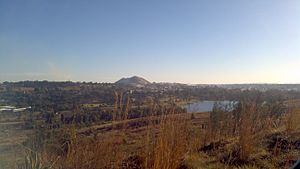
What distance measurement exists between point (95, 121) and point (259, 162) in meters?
2.59

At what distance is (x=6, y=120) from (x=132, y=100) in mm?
1525

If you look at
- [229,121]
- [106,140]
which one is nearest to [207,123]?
[229,121]

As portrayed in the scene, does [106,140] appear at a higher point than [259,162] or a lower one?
higher

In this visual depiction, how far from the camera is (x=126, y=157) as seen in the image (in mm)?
4398

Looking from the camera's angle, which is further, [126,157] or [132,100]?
[126,157]

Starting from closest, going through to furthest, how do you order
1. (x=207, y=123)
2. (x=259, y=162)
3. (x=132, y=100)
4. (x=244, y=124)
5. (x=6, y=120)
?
(x=6, y=120) < (x=132, y=100) < (x=259, y=162) < (x=244, y=124) < (x=207, y=123)

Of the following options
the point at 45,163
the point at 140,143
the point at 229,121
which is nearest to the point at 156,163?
the point at 140,143

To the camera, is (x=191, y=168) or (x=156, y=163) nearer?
(x=156, y=163)

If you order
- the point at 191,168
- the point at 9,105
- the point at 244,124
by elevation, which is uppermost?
the point at 9,105

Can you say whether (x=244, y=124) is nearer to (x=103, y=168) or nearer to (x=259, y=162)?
(x=259, y=162)

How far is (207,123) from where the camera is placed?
6.28 meters

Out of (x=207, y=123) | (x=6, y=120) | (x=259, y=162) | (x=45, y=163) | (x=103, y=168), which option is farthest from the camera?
(x=207, y=123)

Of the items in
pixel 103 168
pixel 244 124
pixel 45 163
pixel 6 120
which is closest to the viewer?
pixel 45 163

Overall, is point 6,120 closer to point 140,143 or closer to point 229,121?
point 140,143
